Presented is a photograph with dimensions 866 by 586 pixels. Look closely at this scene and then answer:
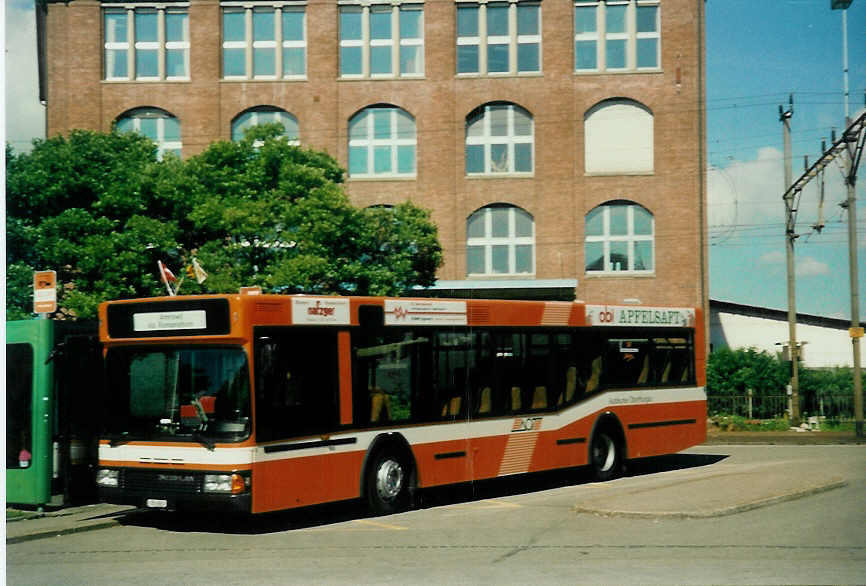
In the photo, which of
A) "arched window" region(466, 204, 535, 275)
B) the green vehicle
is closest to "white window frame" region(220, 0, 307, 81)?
"arched window" region(466, 204, 535, 275)

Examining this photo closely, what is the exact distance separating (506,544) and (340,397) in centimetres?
294

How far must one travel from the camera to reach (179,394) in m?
12.3

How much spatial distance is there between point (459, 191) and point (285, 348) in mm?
31655

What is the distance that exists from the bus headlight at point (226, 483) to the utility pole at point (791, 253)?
26.2 meters

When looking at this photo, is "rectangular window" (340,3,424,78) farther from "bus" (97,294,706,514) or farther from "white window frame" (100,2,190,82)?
"bus" (97,294,706,514)

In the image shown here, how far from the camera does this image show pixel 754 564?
Result: 31.9 ft

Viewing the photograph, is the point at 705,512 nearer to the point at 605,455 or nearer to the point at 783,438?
the point at 605,455

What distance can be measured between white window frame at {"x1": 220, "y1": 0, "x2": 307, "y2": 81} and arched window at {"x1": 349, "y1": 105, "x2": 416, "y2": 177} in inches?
114

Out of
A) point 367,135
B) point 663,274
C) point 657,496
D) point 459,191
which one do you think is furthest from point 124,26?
point 657,496

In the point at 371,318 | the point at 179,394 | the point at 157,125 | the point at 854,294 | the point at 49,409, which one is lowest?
the point at 49,409

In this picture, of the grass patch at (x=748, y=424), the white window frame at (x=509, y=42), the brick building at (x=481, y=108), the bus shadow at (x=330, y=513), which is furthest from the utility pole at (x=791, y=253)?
the bus shadow at (x=330, y=513)

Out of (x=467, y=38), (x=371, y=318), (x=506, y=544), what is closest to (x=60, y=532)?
(x=371, y=318)

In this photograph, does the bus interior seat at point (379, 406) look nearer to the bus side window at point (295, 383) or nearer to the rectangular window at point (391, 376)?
the rectangular window at point (391, 376)

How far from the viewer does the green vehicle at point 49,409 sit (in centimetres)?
1382
